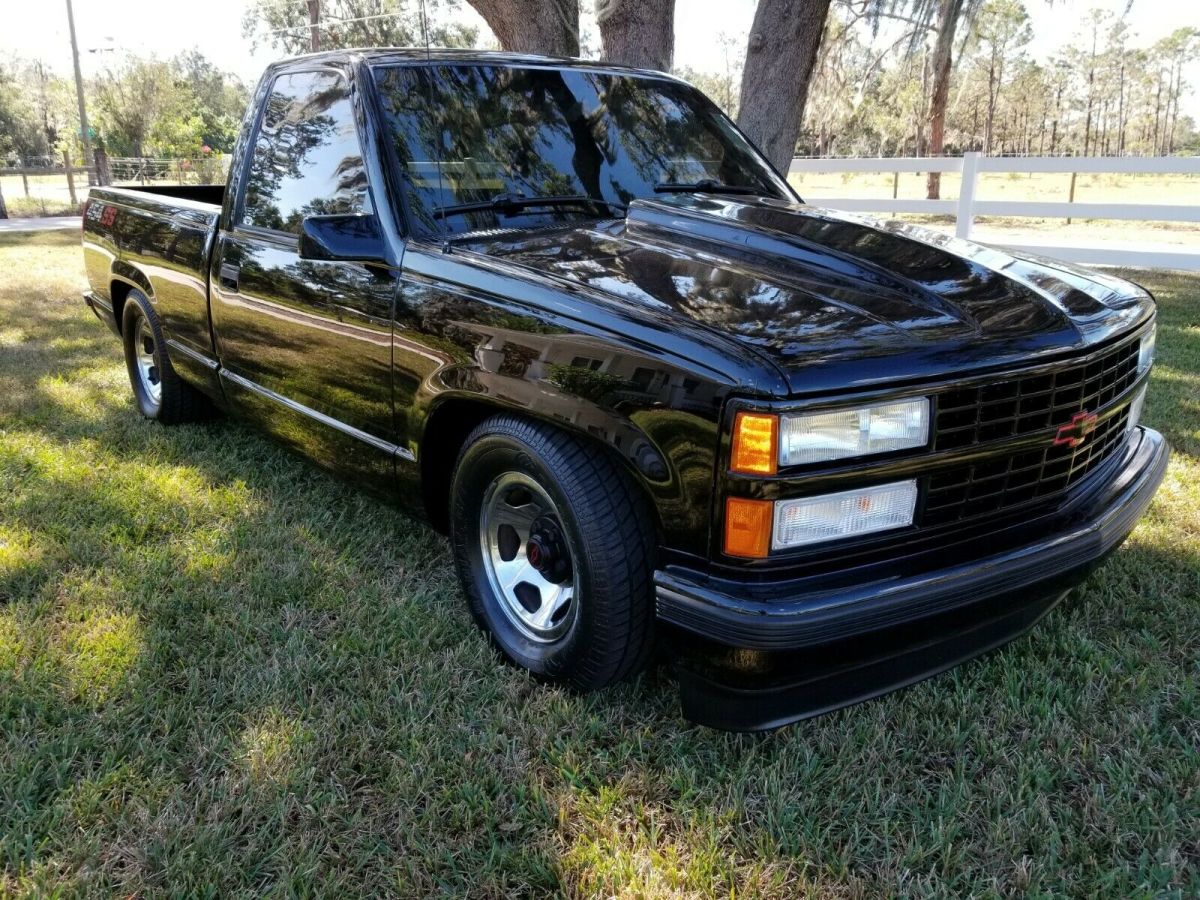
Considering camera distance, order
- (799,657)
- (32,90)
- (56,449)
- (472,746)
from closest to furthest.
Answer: (799,657), (472,746), (56,449), (32,90)

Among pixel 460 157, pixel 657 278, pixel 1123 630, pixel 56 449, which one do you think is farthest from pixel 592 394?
pixel 56 449

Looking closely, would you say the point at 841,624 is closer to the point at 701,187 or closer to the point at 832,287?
the point at 832,287

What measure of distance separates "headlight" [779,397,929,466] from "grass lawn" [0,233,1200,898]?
2.71 ft

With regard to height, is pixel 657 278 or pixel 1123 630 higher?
pixel 657 278

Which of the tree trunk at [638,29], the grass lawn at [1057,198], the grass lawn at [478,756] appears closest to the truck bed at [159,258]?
the grass lawn at [478,756]

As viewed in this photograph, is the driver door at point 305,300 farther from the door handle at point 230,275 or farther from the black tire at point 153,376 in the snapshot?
the black tire at point 153,376

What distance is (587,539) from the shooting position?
218 centimetres

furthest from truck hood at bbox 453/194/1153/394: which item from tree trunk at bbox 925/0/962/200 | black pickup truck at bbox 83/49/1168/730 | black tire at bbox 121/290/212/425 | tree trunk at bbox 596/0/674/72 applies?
tree trunk at bbox 925/0/962/200

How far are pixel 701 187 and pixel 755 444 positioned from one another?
1.70m

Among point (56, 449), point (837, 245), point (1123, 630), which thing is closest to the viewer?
point (837, 245)

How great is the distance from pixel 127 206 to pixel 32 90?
55.5 metres

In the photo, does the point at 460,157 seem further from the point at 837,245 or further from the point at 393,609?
the point at 393,609

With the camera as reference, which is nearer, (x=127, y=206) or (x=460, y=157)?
(x=460, y=157)

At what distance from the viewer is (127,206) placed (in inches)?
185
